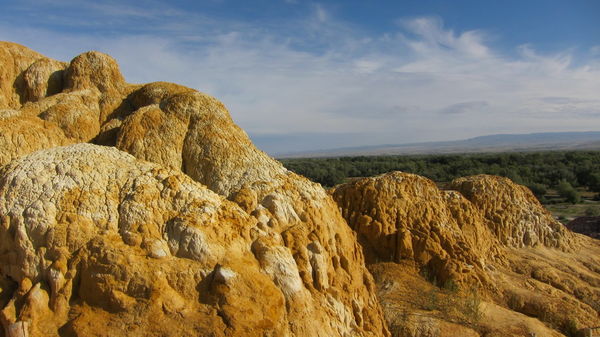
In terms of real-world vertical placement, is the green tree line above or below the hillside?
below

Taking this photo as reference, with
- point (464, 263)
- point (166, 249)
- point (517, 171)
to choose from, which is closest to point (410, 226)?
point (464, 263)

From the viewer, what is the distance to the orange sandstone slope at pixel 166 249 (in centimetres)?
688

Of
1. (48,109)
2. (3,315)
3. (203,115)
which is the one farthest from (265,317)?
(48,109)

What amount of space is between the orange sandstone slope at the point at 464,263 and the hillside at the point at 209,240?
5 cm

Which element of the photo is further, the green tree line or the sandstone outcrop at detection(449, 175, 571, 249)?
the green tree line

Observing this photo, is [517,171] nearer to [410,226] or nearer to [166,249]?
[410,226]

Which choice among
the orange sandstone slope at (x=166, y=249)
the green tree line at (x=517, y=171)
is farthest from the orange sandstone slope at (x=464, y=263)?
the green tree line at (x=517, y=171)

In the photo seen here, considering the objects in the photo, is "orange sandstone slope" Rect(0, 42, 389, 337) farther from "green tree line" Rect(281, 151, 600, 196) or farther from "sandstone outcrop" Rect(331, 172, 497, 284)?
"green tree line" Rect(281, 151, 600, 196)

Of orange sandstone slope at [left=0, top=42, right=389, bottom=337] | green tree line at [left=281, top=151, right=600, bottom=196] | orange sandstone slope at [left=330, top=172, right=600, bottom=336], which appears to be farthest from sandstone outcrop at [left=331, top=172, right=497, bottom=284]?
green tree line at [left=281, top=151, right=600, bottom=196]

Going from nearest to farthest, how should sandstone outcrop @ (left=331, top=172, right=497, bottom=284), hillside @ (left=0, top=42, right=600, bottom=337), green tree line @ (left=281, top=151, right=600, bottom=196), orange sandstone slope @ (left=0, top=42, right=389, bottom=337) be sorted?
orange sandstone slope @ (left=0, top=42, right=389, bottom=337)
hillside @ (left=0, top=42, right=600, bottom=337)
sandstone outcrop @ (left=331, top=172, right=497, bottom=284)
green tree line @ (left=281, top=151, right=600, bottom=196)

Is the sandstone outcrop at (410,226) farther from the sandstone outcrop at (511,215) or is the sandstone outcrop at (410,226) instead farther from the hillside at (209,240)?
the sandstone outcrop at (511,215)

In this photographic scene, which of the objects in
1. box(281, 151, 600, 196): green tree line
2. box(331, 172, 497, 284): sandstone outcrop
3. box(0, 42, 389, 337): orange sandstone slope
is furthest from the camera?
box(281, 151, 600, 196): green tree line

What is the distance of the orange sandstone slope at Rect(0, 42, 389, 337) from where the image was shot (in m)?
6.88

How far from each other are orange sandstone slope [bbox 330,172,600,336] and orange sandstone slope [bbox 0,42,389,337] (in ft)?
9.37
